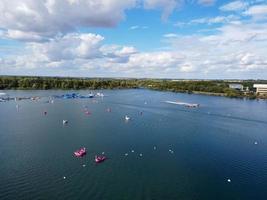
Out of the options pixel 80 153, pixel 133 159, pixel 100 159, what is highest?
pixel 80 153

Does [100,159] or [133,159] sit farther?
[133,159]

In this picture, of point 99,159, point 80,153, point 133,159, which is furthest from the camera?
point 80,153

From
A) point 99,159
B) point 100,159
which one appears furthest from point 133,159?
point 99,159

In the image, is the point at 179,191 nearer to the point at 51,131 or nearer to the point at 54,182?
the point at 54,182

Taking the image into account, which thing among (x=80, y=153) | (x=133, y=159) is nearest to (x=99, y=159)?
(x=80, y=153)

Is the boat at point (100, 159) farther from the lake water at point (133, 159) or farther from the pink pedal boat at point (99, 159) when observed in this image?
the lake water at point (133, 159)

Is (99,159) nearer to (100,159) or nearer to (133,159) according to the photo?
(100,159)

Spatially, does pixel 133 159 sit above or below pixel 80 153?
below

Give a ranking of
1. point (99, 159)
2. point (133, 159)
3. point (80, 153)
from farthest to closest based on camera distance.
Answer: point (80, 153) → point (133, 159) → point (99, 159)

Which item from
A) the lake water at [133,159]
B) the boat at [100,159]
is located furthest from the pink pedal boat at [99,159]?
the lake water at [133,159]
